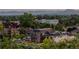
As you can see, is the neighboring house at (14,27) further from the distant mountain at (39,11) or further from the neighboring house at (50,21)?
the neighboring house at (50,21)

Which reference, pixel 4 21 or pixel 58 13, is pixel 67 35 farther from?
pixel 4 21

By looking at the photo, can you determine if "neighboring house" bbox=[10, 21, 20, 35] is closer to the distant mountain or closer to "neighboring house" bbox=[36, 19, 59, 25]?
the distant mountain

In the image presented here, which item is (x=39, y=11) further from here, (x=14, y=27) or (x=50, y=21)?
(x=14, y=27)

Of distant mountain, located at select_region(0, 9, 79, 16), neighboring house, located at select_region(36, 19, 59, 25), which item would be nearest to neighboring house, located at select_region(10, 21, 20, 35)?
distant mountain, located at select_region(0, 9, 79, 16)

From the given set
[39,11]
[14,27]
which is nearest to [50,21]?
[39,11]

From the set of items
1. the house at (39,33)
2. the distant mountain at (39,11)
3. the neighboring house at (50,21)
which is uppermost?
the distant mountain at (39,11)

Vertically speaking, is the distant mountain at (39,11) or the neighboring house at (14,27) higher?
the distant mountain at (39,11)

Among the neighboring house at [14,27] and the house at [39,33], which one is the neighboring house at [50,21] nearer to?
the house at [39,33]

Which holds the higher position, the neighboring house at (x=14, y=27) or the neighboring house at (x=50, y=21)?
the neighboring house at (x=50, y=21)

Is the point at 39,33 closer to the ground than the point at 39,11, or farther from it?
closer to the ground

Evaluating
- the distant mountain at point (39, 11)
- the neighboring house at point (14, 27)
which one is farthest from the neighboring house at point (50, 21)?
the neighboring house at point (14, 27)

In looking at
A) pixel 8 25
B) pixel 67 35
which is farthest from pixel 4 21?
pixel 67 35
